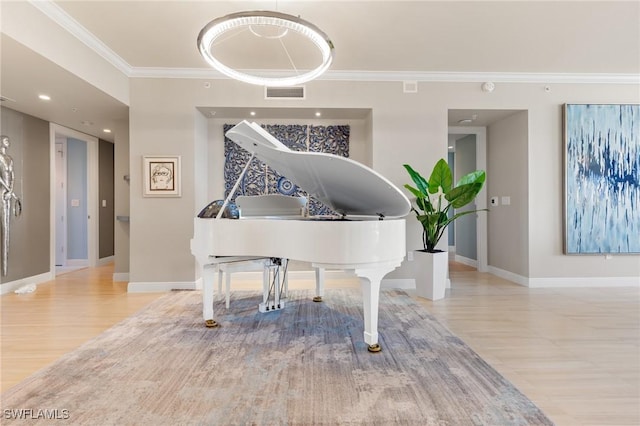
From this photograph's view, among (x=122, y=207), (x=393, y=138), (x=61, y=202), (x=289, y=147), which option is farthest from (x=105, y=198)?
(x=393, y=138)

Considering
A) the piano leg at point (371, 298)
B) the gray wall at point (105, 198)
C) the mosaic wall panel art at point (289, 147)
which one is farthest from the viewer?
the gray wall at point (105, 198)

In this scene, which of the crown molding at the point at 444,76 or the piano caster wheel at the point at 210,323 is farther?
the crown molding at the point at 444,76

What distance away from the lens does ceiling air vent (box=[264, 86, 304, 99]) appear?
3922 mm

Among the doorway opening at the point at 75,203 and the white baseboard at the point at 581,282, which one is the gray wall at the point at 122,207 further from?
the white baseboard at the point at 581,282

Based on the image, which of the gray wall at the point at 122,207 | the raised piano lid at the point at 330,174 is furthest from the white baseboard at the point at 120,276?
the raised piano lid at the point at 330,174

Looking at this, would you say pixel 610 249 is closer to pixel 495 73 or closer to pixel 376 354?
pixel 495 73

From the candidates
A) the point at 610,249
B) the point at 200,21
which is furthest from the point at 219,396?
the point at 610,249

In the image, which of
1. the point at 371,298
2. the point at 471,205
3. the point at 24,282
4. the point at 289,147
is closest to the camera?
the point at 371,298

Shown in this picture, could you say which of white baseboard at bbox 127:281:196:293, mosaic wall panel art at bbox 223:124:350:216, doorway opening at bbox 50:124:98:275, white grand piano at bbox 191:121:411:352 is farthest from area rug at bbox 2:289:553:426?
doorway opening at bbox 50:124:98:275

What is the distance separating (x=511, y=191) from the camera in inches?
174

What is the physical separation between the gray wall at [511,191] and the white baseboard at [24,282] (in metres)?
6.50

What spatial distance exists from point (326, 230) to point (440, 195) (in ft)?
7.14

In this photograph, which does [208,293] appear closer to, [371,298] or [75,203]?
[371,298]

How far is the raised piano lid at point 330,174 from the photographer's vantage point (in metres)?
2.01
